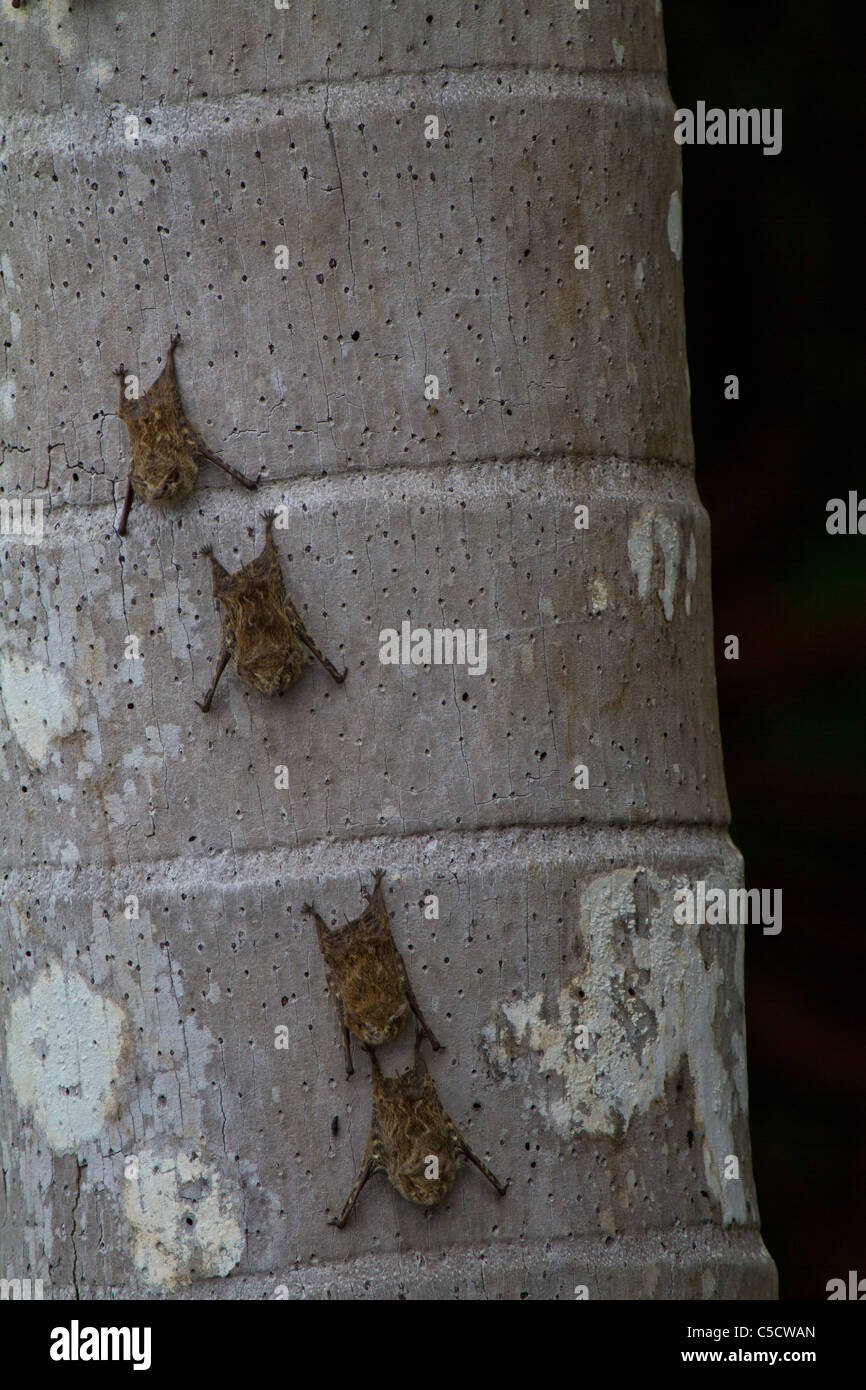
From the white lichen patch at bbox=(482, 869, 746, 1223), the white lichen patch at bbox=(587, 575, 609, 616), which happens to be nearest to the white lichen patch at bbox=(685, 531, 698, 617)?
the white lichen patch at bbox=(587, 575, 609, 616)

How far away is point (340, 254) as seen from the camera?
214 cm

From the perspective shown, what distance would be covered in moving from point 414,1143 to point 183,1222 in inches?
14.0

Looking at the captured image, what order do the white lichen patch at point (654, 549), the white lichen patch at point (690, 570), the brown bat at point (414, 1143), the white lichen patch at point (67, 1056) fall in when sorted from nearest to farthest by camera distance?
1. the brown bat at point (414, 1143)
2. the white lichen patch at point (67, 1056)
3. the white lichen patch at point (654, 549)
4. the white lichen patch at point (690, 570)

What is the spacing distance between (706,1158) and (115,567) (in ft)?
4.18

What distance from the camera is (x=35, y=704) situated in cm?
222

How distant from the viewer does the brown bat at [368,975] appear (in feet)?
6.72

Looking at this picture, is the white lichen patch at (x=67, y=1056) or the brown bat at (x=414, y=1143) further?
the white lichen patch at (x=67, y=1056)

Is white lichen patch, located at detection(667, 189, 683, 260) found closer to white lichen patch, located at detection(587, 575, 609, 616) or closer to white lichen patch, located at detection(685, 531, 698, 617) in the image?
white lichen patch, located at detection(685, 531, 698, 617)

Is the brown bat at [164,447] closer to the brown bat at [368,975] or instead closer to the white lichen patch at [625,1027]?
the brown bat at [368,975]

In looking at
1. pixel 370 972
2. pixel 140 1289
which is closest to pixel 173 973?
pixel 370 972

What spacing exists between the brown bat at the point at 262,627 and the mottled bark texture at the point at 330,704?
3cm

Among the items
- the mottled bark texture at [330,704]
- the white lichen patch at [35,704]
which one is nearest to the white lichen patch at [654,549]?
the mottled bark texture at [330,704]

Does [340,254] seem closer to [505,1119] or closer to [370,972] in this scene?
[370,972]

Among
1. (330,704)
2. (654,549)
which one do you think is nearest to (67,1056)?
(330,704)
